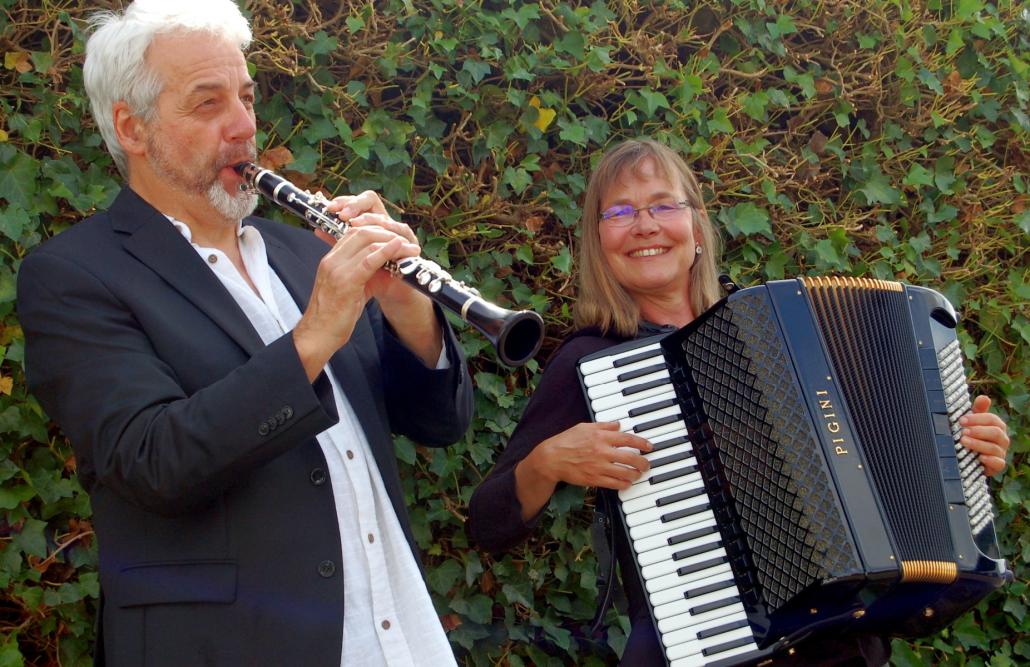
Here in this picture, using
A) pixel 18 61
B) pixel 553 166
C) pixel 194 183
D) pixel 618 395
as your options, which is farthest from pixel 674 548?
pixel 18 61

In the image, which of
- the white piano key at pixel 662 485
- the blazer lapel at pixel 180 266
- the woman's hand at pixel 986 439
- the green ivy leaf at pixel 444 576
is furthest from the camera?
the green ivy leaf at pixel 444 576

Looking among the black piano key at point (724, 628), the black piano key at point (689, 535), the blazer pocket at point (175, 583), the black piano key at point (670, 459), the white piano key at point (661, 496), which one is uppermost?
the blazer pocket at point (175, 583)

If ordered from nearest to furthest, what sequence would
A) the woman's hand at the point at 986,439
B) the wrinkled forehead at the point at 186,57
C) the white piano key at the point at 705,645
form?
the wrinkled forehead at the point at 186,57
the white piano key at the point at 705,645
the woman's hand at the point at 986,439

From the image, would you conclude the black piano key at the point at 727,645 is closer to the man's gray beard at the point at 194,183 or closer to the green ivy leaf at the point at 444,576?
the green ivy leaf at the point at 444,576

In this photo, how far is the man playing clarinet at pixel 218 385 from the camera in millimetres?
1984

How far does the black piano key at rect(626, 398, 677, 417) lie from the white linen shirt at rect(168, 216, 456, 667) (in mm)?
597

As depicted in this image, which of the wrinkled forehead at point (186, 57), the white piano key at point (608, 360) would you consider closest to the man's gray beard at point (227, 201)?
the wrinkled forehead at point (186, 57)

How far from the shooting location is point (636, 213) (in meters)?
2.92

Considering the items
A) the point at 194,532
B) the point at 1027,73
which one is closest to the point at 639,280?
the point at 194,532

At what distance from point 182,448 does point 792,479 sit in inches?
49.1

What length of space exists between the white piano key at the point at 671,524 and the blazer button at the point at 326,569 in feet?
2.30

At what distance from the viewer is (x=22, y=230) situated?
266 cm

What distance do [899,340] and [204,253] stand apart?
1.55 m

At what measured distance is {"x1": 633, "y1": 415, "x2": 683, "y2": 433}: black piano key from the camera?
2535 mm
